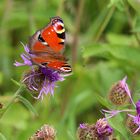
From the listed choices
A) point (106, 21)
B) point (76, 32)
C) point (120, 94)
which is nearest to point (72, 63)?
point (76, 32)

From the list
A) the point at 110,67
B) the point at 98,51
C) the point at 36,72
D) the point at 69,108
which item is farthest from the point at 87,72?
the point at 36,72

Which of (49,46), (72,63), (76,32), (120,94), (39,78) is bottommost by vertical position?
(72,63)

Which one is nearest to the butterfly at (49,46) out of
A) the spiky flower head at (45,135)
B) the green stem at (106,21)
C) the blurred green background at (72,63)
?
the spiky flower head at (45,135)

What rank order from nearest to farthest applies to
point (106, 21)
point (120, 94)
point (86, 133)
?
1. point (86, 133)
2. point (120, 94)
3. point (106, 21)

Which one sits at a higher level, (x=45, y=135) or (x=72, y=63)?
(x=45, y=135)

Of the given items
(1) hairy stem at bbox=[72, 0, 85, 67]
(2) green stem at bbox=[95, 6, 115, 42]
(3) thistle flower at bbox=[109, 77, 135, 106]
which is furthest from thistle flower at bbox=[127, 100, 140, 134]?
(1) hairy stem at bbox=[72, 0, 85, 67]

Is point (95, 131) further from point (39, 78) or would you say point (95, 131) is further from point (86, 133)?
point (39, 78)

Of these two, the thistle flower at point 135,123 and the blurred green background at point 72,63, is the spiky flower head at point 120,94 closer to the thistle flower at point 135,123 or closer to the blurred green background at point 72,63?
the thistle flower at point 135,123

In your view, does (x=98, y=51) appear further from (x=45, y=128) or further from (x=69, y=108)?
(x=45, y=128)
